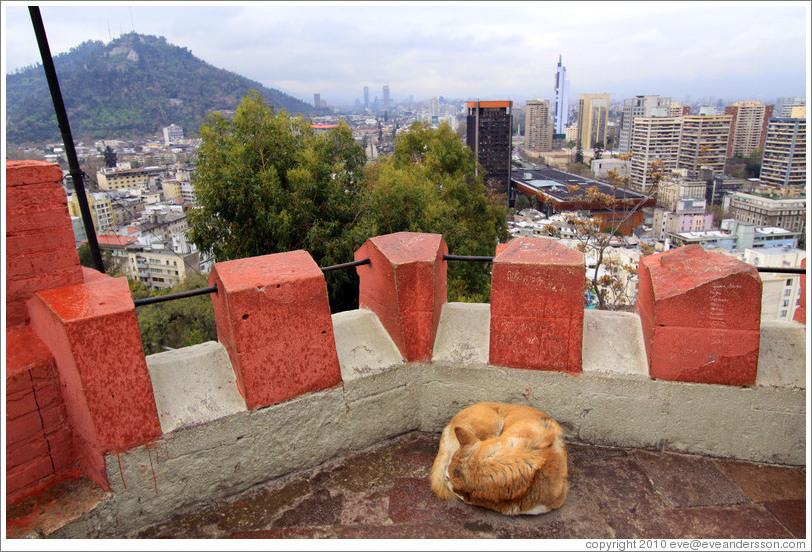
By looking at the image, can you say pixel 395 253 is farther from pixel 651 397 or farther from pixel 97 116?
pixel 97 116

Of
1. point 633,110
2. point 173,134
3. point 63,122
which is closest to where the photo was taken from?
point 63,122

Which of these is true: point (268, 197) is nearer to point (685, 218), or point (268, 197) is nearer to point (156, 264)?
point (156, 264)

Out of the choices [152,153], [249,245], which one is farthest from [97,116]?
[249,245]

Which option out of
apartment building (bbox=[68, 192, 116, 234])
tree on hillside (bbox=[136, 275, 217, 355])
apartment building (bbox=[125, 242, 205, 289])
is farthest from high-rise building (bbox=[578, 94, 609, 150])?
tree on hillside (bbox=[136, 275, 217, 355])

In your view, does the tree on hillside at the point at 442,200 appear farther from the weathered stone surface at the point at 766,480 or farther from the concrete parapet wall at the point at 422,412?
the weathered stone surface at the point at 766,480

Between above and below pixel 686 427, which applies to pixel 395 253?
above

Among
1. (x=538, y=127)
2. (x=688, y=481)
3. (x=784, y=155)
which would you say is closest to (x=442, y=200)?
(x=688, y=481)

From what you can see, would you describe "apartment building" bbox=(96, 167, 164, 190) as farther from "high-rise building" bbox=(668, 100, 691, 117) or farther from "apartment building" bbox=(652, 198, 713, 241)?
"high-rise building" bbox=(668, 100, 691, 117)

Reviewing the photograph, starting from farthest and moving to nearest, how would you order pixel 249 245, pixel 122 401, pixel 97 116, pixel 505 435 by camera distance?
pixel 97 116
pixel 249 245
pixel 505 435
pixel 122 401
